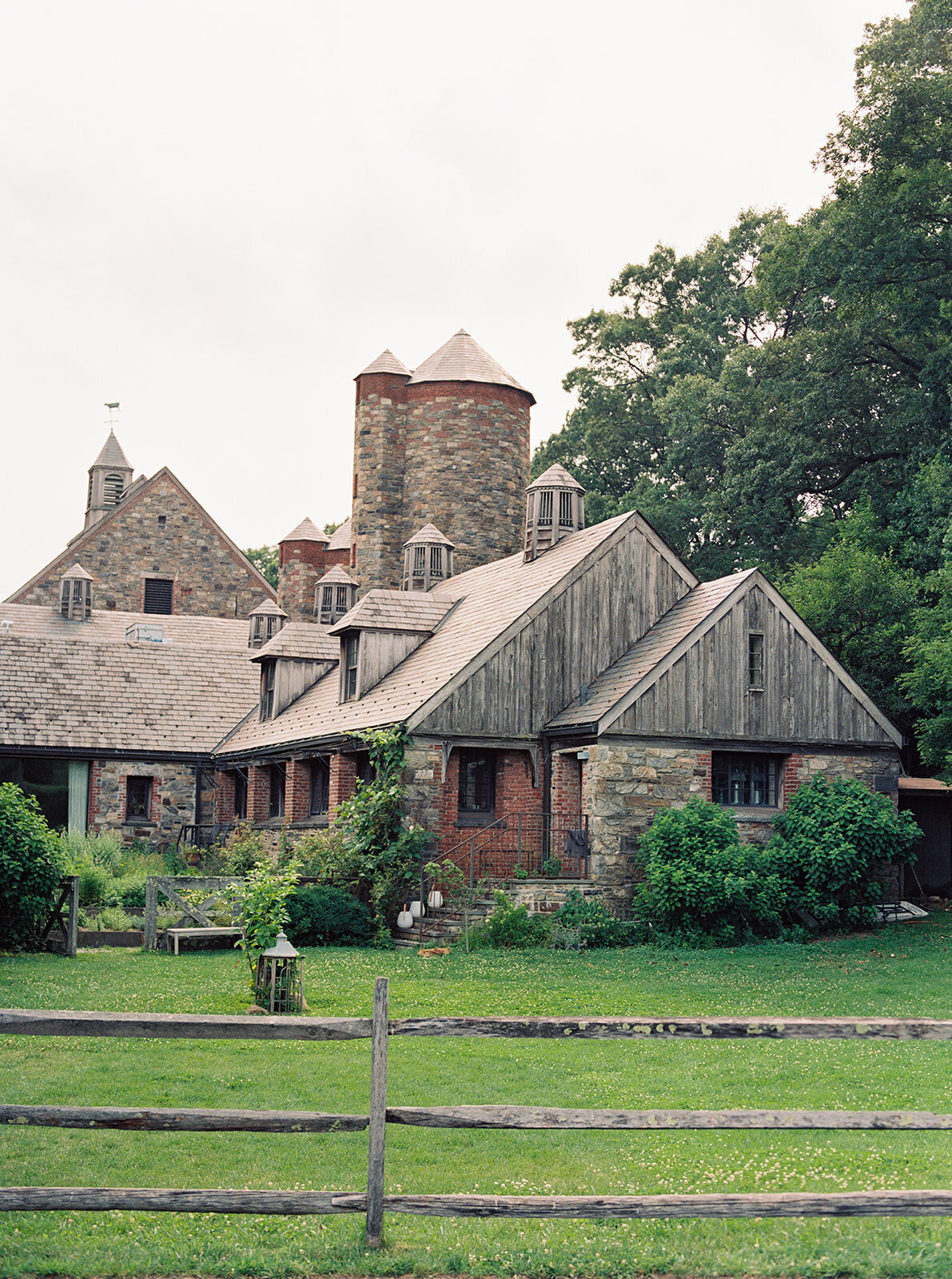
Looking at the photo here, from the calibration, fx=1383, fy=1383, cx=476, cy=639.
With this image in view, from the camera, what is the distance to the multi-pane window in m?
30.7

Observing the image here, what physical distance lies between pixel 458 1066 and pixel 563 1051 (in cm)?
138

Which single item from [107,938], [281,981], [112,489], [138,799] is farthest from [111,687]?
[281,981]

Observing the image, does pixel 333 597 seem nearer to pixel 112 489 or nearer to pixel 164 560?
pixel 164 560

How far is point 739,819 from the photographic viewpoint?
82.9 ft

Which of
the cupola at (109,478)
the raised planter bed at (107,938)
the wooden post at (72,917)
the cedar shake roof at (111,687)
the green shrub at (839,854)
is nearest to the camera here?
the wooden post at (72,917)

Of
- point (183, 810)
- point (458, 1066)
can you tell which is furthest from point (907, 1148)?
point (183, 810)

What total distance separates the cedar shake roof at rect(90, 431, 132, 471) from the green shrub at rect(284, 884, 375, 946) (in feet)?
119

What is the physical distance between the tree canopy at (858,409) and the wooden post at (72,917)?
15.4 m

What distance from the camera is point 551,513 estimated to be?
100ft

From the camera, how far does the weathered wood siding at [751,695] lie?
24953 mm

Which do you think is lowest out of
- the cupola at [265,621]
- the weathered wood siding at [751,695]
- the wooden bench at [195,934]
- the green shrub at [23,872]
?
the wooden bench at [195,934]

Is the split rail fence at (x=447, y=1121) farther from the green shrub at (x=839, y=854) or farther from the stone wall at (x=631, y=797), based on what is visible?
the green shrub at (x=839, y=854)

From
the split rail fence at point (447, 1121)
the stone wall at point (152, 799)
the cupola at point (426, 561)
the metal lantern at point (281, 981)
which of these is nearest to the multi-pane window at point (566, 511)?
the cupola at point (426, 561)

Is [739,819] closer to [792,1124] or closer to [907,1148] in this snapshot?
[907,1148]
